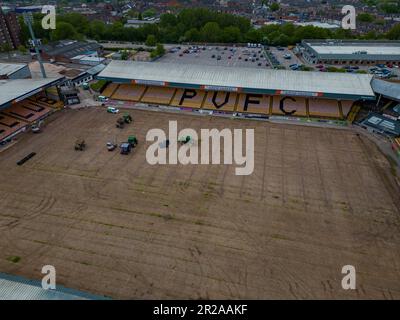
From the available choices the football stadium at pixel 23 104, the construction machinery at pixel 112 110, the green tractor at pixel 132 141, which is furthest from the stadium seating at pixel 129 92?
the green tractor at pixel 132 141

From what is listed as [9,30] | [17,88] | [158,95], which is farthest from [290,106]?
[9,30]

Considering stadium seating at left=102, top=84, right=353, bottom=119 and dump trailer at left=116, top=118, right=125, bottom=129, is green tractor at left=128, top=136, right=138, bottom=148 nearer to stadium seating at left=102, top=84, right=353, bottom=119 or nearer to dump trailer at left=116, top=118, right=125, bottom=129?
dump trailer at left=116, top=118, right=125, bottom=129

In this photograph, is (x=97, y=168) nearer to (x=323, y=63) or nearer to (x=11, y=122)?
(x=11, y=122)

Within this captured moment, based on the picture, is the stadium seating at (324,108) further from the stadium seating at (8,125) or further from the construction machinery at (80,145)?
the stadium seating at (8,125)

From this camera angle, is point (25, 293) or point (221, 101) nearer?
point (25, 293)

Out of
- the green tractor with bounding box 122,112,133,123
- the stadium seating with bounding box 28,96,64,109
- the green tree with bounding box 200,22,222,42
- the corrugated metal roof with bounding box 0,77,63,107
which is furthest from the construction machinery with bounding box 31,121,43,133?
the green tree with bounding box 200,22,222,42

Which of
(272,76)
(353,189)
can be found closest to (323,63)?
(272,76)

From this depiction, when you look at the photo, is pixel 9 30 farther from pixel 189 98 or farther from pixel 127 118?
pixel 189 98
